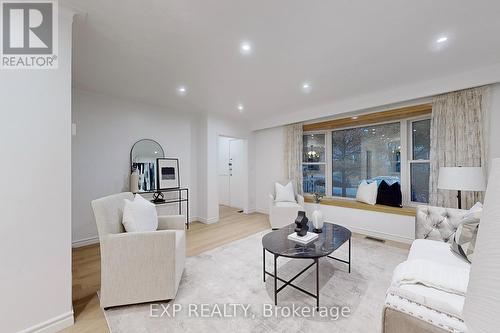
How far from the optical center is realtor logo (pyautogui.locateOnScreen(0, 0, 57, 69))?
4.86 feet

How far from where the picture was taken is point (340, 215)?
4102 millimetres

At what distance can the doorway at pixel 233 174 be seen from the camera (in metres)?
5.79

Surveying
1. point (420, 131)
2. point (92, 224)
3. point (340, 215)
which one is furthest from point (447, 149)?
point (92, 224)

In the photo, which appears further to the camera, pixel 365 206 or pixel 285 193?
pixel 285 193

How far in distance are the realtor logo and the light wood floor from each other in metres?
1.99

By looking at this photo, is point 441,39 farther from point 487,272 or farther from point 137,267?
point 137,267

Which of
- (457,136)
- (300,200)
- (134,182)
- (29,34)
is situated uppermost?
(29,34)

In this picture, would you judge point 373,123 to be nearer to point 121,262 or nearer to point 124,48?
point 124,48

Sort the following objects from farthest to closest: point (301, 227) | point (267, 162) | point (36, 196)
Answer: point (267, 162) < point (301, 227) < point (36, 196)

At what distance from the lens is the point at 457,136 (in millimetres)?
2844

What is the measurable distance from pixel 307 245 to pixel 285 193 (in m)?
2.26

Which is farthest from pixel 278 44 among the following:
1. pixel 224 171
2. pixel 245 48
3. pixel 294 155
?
pixel 224 171

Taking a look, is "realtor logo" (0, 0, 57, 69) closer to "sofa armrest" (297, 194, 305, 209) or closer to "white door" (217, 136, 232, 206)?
"sofa armrest" (297, 194, 305, 209)

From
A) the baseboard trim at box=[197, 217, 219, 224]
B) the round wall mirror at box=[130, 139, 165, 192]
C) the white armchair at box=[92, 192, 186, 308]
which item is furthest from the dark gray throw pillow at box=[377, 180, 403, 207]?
the round wall mirror at box=[130, 139, 165, 192]
